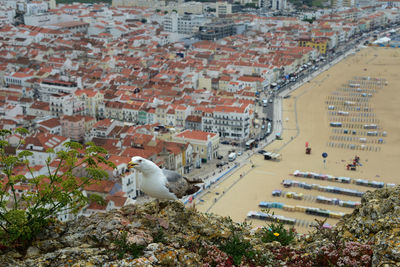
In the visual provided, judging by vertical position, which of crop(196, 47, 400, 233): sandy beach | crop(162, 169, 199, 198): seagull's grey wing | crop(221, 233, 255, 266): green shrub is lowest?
crop(196, 47, 400, 233): sandy beach

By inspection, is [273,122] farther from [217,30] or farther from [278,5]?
[278,5]

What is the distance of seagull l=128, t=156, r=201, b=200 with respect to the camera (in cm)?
1070

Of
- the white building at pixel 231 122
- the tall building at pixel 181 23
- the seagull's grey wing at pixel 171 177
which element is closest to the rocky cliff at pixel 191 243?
the seagull's grey wing at pixel 171 177

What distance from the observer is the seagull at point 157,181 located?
10.7m

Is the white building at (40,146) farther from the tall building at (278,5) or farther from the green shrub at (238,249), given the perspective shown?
the tall building at (278,5)

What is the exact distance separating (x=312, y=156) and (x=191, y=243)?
37.5m

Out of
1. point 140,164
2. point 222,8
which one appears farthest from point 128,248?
point 222,8

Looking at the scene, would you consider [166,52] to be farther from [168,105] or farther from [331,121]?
[331,121]

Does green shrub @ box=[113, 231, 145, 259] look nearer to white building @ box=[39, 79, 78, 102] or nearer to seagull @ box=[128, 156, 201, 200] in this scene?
seagull @ box=[128, 156, 201, 200]

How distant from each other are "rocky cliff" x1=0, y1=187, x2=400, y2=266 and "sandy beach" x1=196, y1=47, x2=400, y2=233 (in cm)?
2048

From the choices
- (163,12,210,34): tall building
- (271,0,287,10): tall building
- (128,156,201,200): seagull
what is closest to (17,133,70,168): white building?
(128,156,201,200): seagull

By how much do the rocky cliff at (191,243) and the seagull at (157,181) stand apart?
55 cm

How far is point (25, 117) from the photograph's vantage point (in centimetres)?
5619

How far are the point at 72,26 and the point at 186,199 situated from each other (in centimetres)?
8807
